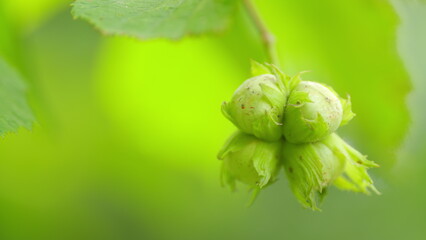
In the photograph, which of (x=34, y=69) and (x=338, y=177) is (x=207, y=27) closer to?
(x=338, y=177)

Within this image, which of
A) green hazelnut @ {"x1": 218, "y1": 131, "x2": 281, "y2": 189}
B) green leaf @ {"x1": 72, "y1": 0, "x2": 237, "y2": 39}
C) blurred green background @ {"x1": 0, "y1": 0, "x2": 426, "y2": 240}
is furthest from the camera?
blurred green background @ {"x1": 0, "y1": 0, "x2": 426, "y2": 240}

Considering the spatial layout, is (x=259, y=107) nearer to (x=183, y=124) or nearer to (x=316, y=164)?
(x=316, y=164)

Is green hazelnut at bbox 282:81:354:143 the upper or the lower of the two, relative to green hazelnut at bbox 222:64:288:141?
lower

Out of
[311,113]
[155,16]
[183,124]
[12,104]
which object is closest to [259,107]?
[311,113]

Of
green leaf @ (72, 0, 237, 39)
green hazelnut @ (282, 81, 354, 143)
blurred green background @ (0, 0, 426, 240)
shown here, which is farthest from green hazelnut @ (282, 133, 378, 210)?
blurred green background @ (0, 0, 426, 240)

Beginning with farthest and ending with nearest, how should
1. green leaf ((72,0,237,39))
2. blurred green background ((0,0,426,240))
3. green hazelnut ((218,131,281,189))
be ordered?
blurred green background ((0,0,426,240)) < green hazelnut ((218,131,281,189)) < green leaf ((72,0,237,39))

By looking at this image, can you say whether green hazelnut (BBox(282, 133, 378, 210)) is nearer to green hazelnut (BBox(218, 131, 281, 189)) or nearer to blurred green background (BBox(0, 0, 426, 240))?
green hazelnut (BBox(218, 131, 281, 189))

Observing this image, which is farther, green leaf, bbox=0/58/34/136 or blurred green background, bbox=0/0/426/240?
blurred green background, bbox=0/0/426/240
